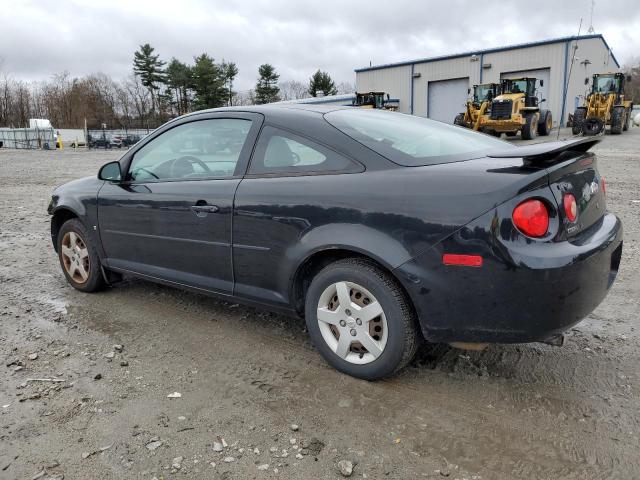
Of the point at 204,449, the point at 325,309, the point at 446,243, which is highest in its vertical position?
the point at 446,243

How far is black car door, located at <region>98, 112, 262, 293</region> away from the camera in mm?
3240

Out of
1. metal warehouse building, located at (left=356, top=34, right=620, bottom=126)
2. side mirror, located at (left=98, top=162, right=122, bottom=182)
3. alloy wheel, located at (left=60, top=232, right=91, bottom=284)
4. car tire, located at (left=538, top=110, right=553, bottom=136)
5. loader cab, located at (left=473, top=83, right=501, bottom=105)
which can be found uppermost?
metal warehouse building, located at (left=356, top=34, right=620, bottom=126)

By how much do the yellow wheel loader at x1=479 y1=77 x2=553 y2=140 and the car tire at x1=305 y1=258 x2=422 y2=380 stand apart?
20571mm

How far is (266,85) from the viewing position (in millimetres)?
72188

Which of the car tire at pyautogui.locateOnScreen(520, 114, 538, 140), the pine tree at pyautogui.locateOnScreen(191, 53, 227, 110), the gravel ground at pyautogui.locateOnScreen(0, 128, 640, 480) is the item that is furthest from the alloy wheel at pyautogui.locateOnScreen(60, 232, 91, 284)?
the pine tree at pyautogui.locateOnScreen(191, 53, 227, 110)

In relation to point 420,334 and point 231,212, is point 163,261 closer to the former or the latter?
point 231,212

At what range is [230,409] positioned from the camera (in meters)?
2.61

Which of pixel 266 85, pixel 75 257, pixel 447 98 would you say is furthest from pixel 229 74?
pixel 75 257

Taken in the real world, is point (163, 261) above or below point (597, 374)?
above

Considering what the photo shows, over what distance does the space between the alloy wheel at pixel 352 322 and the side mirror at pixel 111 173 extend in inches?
79.4

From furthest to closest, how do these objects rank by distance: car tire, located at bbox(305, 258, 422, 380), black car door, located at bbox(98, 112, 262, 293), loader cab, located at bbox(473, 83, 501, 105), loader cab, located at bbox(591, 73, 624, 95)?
1. loader cab, located at bbox(591, 73, 624, 95)
2. loader cab, located at bbox(473, 83, 501, 105)
3. black car door, located at bbox(98, 112, 262, 293)
4. car tire, located at bbox(305, 258, 422, 380)

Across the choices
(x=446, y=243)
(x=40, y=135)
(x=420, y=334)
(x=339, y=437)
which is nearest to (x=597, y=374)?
(x=420, y=334)

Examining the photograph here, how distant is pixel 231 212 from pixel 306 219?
1.81 ft

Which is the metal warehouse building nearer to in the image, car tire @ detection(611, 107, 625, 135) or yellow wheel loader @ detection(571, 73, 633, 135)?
yellow wheel loader @ detection(571, 73, 633, 135)
